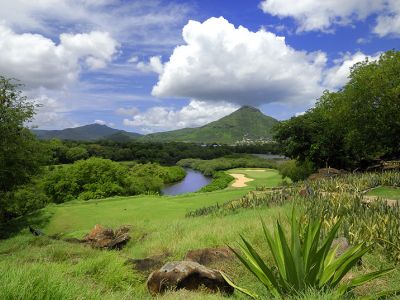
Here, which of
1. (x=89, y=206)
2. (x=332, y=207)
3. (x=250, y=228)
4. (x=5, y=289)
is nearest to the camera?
(x=5, y=289)

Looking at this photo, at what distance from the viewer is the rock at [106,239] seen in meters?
13.3

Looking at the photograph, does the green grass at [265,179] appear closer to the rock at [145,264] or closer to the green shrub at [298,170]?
the green shrub at [298,170]

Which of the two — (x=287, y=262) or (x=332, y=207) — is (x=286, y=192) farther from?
(x=287, y=262)

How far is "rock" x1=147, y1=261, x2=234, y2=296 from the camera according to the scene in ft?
21.4

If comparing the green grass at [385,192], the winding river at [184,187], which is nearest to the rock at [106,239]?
the green grass at [385,192]

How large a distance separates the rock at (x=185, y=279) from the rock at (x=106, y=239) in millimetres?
6815

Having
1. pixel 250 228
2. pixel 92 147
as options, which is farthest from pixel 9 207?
pixel 92 147

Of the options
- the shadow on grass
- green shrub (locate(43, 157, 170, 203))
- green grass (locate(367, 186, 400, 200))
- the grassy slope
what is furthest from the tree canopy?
green shrub (locate(43, 157, 170, 203))

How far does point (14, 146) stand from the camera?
71.0ft

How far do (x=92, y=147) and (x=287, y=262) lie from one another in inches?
4491

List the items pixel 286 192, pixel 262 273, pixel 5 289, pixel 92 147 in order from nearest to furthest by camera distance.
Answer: pixel 5 289, pixel 262 273, pixel 286 192, pixel 92 147

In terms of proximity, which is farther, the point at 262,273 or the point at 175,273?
the point at 175,273

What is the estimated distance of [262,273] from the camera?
584 cm

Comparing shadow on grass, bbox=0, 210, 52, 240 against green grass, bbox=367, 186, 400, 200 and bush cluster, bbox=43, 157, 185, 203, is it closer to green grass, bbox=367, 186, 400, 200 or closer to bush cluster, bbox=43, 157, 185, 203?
green grass, bbox=367, 186, 400, 200
